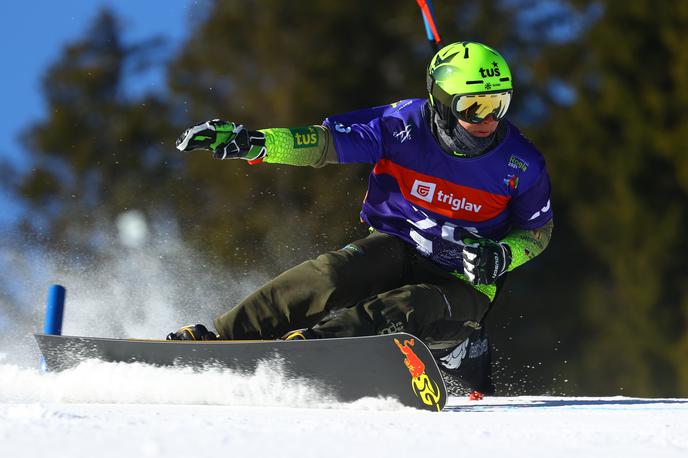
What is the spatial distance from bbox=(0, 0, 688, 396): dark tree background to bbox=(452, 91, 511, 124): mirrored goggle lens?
29.3 feet

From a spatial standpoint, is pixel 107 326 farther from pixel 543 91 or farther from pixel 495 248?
pixel 543 91

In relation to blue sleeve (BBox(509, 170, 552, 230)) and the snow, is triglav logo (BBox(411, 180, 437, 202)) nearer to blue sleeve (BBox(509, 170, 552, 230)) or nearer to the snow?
blue sleeve (BBox(509, 170, 552, 230))

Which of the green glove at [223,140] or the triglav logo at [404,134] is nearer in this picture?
the green glove at [223,140]

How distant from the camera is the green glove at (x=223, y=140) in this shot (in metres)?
4.63

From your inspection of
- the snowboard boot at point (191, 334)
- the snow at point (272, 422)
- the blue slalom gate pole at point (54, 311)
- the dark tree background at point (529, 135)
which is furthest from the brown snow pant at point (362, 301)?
the dark tree background at point (529, 135)

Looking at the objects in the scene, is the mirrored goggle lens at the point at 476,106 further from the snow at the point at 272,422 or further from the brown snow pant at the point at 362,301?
the snow at the point at 272,422

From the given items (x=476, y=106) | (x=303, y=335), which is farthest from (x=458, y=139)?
(x=303, y=335)

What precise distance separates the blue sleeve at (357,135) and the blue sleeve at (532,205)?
0.73 m

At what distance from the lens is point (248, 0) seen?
2139cm

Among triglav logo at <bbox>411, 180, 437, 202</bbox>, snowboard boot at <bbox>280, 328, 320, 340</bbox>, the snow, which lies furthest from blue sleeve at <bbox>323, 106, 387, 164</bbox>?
the snow

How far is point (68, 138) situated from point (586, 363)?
39.3 feet

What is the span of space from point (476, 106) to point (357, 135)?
0.59m

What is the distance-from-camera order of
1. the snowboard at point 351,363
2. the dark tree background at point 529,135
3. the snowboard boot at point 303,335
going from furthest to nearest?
1. the dark tree background at point 529,135
2. the snowboard boot at point 303,335
3. the snowboard at point 351,363

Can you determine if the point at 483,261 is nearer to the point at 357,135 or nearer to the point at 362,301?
the point at 362,301
